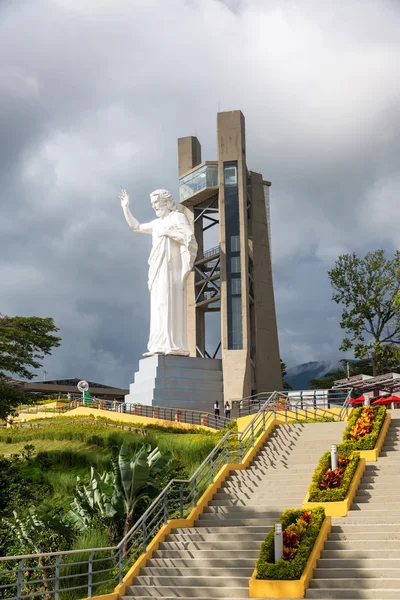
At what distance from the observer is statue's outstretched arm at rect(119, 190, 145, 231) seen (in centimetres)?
3972

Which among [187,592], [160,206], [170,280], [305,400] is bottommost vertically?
[187,592]

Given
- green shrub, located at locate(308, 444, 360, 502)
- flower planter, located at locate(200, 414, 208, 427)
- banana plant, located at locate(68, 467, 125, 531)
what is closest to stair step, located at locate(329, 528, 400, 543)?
green shrub, located at locate(308, 444, 360, 502)

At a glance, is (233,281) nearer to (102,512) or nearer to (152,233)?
(152,233)

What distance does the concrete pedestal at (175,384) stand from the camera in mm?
36375

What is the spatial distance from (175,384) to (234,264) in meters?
11.7

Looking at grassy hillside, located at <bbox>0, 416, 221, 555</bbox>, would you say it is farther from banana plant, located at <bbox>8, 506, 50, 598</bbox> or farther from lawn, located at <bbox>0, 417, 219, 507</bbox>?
banana plant, located at <bbox>8, 506, 50, 598</bbox>

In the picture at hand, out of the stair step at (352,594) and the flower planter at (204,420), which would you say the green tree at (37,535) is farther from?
the flower planter at (204,420)

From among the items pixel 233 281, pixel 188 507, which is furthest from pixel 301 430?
pixel 233 281

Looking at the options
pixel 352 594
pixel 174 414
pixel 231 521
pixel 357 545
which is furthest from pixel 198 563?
pixel 174 414

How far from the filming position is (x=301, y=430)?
20.8 m

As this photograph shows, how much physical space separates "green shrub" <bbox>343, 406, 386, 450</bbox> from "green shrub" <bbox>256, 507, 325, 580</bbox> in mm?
4420

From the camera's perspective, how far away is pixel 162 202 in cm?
3953

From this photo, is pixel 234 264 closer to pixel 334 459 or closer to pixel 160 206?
pixel 160 206

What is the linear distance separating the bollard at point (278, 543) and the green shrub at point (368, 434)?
17.6ft
